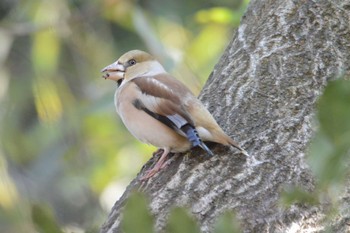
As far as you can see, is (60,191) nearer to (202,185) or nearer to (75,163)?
(75,163)

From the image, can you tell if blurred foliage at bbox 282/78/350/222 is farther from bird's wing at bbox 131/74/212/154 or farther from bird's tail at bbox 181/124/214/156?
bird's wing at bbox 131/74/212/154

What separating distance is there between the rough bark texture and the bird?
59 mm

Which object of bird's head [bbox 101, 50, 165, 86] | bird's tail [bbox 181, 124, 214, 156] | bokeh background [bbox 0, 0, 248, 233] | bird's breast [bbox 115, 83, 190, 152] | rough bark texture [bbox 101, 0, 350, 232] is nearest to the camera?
rough bark texture [bbox 101, 0, 350, 232]

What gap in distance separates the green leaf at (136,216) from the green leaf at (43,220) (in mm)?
146

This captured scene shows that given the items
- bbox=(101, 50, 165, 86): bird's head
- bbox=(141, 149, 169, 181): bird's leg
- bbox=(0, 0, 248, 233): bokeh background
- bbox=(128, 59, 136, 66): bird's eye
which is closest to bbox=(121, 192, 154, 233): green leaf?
bbox=(141, 149, 169, 181): bird's leg

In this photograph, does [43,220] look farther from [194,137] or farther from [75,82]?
[75,82]

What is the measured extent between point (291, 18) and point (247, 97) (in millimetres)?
548

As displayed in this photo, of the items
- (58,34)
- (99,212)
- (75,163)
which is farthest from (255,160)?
(58,34)

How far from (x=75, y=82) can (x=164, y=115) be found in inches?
244

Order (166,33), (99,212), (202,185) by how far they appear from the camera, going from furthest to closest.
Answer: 1. (166,33)
2. (99,212)
3. (202,185)

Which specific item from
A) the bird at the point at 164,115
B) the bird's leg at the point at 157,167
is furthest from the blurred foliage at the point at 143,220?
the bird's leg at the point at 157,167

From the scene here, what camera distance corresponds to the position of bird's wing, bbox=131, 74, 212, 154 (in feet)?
11.8

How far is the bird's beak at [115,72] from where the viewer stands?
427 centimetres

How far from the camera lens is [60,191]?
9.64 m
